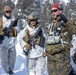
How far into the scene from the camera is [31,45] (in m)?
7.66

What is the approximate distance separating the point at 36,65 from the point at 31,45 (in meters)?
0.47

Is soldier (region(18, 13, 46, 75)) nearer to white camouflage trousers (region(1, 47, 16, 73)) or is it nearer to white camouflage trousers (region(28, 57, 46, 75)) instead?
white camouflage trousers (region(28, 57, 46, 75))

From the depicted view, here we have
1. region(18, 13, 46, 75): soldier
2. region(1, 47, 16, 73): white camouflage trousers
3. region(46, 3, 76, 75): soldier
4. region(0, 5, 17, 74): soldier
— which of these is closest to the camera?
region(46, 3, 76, 75): soldier

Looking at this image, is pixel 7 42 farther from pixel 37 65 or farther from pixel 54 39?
pixel 54 39

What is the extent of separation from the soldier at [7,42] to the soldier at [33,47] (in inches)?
48.1

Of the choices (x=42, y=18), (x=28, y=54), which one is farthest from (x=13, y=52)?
(x=42, y=18)

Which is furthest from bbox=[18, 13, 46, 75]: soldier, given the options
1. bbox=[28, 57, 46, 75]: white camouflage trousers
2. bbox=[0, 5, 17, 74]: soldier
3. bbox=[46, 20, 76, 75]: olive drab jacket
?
bbox=[0, 5, 17, 74]: soldier

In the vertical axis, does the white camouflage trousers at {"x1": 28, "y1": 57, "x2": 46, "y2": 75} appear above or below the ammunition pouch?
below

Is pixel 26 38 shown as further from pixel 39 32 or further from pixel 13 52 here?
pixel 13 52

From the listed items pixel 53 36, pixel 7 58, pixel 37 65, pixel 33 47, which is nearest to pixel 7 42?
pixel 7 58

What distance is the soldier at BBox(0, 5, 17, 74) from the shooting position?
879 cm

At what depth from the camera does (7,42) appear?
8.94 m

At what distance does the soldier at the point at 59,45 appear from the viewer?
6.63 meters

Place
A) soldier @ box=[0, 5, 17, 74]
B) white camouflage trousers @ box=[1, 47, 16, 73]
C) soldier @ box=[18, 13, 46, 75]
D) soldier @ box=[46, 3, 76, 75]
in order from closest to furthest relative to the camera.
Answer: soldier @ box=[46, 3, 76, 75]
soldier @ box=[18, 13, 46, 75]
soldier @ box=[0, 5, 17, 74]
white camouflage trousers @ box=[1, 47, 16, 73]
